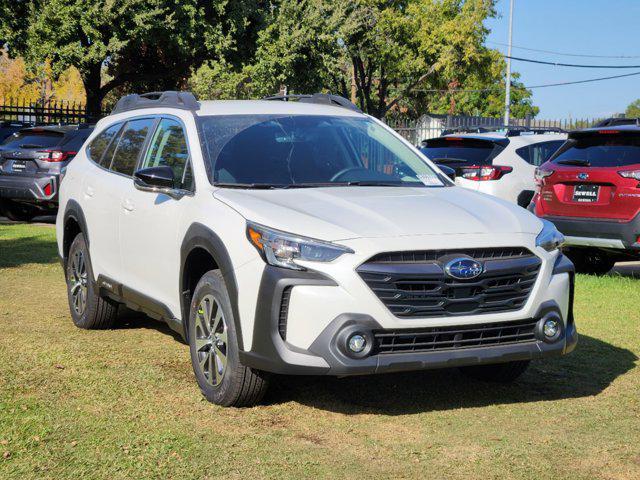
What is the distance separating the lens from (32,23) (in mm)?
32375

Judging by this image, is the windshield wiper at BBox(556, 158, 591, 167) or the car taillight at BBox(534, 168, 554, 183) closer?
the windshield wiper at BBox(556, 158, 591, 167)

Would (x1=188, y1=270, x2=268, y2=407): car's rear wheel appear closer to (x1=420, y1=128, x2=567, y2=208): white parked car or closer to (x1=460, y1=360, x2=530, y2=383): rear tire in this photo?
(x1=460, y1=360, x2=530, y2=383): rear tire

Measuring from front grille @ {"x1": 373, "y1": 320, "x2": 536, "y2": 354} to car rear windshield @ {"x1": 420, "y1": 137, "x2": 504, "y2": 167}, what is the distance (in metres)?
9.13

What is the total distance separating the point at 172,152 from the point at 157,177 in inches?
21.7

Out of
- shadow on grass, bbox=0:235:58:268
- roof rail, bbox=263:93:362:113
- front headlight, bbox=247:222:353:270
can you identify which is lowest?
shadow on grass, bbox=0:235:58:268

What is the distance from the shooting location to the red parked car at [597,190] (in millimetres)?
10320

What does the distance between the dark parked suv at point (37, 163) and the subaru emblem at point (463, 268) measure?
13.3 m

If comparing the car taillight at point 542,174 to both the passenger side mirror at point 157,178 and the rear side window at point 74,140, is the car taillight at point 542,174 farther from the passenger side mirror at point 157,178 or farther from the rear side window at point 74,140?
the rear side window at point 74,140

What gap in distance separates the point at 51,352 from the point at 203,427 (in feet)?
7.35

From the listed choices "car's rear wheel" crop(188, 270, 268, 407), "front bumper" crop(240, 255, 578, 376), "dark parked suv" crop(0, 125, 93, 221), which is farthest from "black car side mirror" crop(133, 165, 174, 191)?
"dark parked suv" crop(0, 125, 93, 221)

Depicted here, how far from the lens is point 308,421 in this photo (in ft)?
17.7

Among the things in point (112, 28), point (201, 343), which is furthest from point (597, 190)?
point (112, 28)

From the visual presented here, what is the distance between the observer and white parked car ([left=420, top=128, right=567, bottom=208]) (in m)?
14.4

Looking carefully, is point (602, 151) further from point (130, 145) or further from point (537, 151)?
point (130, 145)
